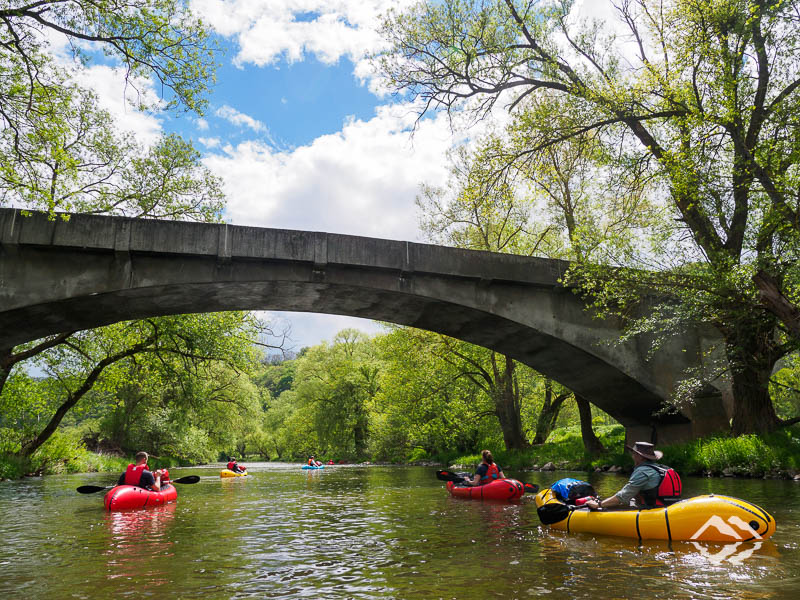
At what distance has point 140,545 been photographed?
6.47 m

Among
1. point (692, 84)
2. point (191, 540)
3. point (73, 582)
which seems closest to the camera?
point (73, 582)

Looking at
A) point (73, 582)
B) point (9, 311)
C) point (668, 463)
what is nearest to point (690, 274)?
point (668, 463)

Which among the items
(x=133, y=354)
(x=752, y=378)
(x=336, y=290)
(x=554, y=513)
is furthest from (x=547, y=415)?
(x=554, y=513)

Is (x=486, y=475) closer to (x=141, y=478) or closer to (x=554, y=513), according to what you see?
(x=554, y=513)

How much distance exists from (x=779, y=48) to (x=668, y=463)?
9.37m

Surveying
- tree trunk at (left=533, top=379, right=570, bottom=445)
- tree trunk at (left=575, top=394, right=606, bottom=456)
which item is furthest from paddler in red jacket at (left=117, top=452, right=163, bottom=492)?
tree trunk at (left=533, top=379, right=570, bottom=445)

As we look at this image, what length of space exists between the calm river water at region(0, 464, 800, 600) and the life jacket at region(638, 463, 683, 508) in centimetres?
64

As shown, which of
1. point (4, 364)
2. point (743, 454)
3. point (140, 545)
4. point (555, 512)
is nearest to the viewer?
point (140, 545)

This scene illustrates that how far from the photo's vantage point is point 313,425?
4191 cm

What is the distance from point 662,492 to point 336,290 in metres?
7.54

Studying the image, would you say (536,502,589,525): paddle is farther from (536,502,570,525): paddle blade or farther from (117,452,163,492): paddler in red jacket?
(117,452,163,492): paddler in red jacket

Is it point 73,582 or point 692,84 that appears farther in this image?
point 692,84

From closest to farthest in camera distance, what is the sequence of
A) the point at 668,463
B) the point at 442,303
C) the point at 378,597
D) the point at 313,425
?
1. the point at 378,597
2. the point at 442,303
3. the point at 668,463
4. the point at 313,425

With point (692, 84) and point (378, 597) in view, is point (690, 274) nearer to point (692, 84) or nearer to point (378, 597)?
point (692, 84)
